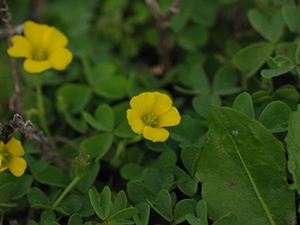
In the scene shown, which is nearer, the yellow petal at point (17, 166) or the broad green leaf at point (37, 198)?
the yellow petal at point (17, 166)

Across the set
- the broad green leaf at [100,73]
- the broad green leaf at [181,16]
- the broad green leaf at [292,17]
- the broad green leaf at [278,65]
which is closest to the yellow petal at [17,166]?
the broad green leaf at [100,73]

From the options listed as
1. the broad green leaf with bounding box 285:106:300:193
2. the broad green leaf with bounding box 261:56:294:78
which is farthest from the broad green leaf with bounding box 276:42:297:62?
the broad green leaf with bounding box 285:106:300:193

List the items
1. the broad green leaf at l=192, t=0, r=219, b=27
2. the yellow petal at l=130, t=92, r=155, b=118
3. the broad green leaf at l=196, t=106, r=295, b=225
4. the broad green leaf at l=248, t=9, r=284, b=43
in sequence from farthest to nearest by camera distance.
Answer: the broad green leaf at l=192, t=0, r=219, b=27
the broad green leaf at l=248, t=9, r=284, b=43
the yellow petal at l=130, t=92, r=155, b=118
the broad green leaf at l=196, t=106, r=295, b=225

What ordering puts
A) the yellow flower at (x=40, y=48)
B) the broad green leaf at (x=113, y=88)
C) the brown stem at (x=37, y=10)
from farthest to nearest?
the brown stem at (x=37, y=10), the broad green leaf at (x=113, y=88), the yellow flower at (x=40, y=48)

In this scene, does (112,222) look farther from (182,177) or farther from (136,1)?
(136,1)

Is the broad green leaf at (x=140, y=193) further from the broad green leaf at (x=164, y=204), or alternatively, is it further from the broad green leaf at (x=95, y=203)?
the broad green leaf at (x=95, y=203)

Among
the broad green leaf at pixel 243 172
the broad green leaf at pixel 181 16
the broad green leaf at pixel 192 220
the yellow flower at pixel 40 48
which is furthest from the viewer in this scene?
the broad green leaf at pixel 181 16

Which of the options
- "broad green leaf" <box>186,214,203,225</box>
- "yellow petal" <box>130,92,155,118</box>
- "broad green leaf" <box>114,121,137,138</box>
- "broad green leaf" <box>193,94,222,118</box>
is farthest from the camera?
"broad green leaf" <box>193,94,222,118</box>

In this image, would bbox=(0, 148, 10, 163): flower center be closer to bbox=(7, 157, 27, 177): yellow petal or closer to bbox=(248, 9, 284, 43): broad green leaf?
bbox=(7, 157, 27, 177): yellow petal
